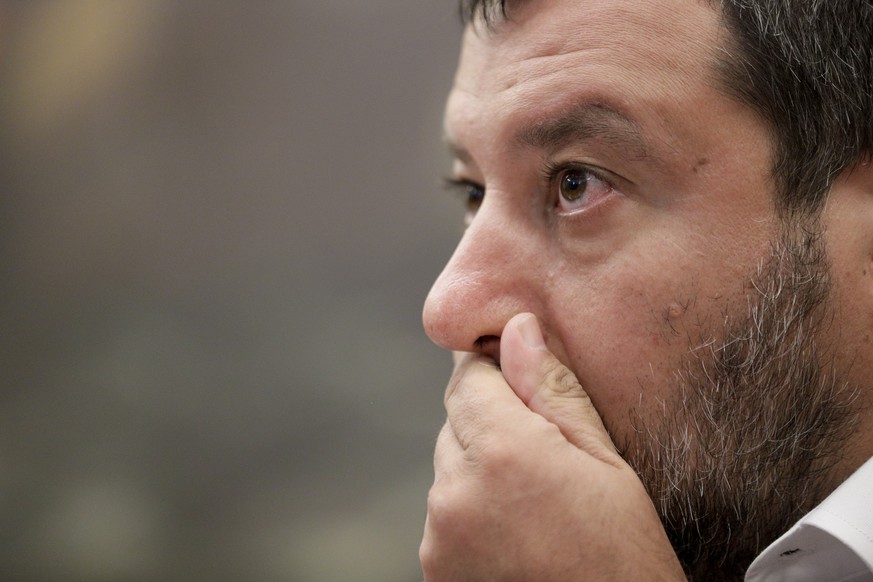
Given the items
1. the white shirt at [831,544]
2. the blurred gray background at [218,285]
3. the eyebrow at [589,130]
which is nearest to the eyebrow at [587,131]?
the eyebrow at [589,130]

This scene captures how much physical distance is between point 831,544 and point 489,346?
57 cm

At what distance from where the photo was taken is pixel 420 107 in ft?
8.07

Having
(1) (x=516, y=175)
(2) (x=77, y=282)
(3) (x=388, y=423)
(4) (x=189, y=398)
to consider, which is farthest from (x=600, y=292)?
(2) (x=77, y=282)

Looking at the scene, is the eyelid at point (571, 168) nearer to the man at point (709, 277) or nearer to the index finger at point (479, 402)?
the man at point (709, 277)

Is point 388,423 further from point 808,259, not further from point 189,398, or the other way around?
point 808,259

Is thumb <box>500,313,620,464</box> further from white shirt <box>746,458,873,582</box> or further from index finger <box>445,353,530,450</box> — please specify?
white shirt <box>746,458,873,582</box>

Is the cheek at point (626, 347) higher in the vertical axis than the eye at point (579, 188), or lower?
lower

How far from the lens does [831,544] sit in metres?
1.19

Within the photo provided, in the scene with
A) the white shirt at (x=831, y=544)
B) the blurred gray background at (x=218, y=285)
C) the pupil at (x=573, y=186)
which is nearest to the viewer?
the white shirt at (x=831, y=544)

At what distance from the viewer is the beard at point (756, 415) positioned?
1.28 metres

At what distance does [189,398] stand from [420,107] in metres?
1.03

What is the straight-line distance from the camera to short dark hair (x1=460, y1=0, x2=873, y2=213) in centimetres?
127

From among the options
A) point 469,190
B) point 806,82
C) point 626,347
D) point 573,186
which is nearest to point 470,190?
point 469,190

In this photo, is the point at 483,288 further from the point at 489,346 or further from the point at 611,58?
the point at 611,58
